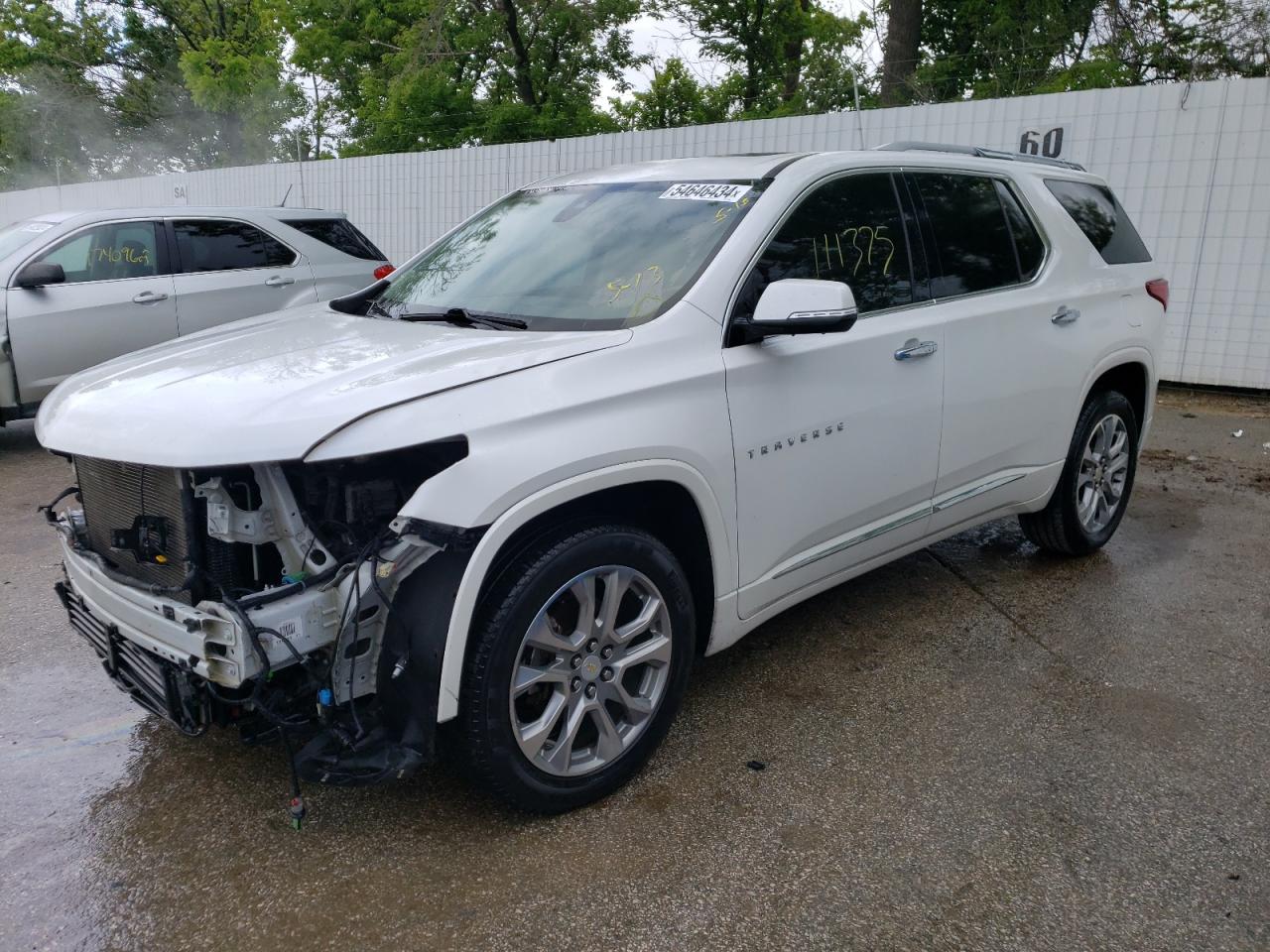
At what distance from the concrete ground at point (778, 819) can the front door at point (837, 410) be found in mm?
556

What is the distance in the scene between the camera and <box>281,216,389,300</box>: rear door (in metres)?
8.02

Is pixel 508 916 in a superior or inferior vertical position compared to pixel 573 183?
inferior

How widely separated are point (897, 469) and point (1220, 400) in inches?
259

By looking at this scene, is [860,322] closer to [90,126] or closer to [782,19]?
[782,19]

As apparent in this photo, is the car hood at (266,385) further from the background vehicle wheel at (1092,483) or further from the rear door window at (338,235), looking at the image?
the rear door window at (338,235)

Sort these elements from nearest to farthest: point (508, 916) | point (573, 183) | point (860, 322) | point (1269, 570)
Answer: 1. point (508, 916)
2. point (860, 322)
3. point (573, 183)
4. point (1269, 570)

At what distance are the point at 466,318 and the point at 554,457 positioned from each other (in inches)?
36.4

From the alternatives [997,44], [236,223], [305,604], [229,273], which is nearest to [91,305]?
[229,273]

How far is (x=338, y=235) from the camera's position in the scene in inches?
330

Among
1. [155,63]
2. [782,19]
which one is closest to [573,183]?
[782,19]

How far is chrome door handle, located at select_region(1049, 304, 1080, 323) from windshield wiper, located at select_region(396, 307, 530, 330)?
2426 mm

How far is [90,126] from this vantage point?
3972 centimetres

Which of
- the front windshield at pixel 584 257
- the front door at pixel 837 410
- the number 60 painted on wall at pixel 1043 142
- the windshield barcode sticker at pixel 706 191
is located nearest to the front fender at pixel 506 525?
the front door at pixel 837 410

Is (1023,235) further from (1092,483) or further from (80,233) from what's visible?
(80,233)
